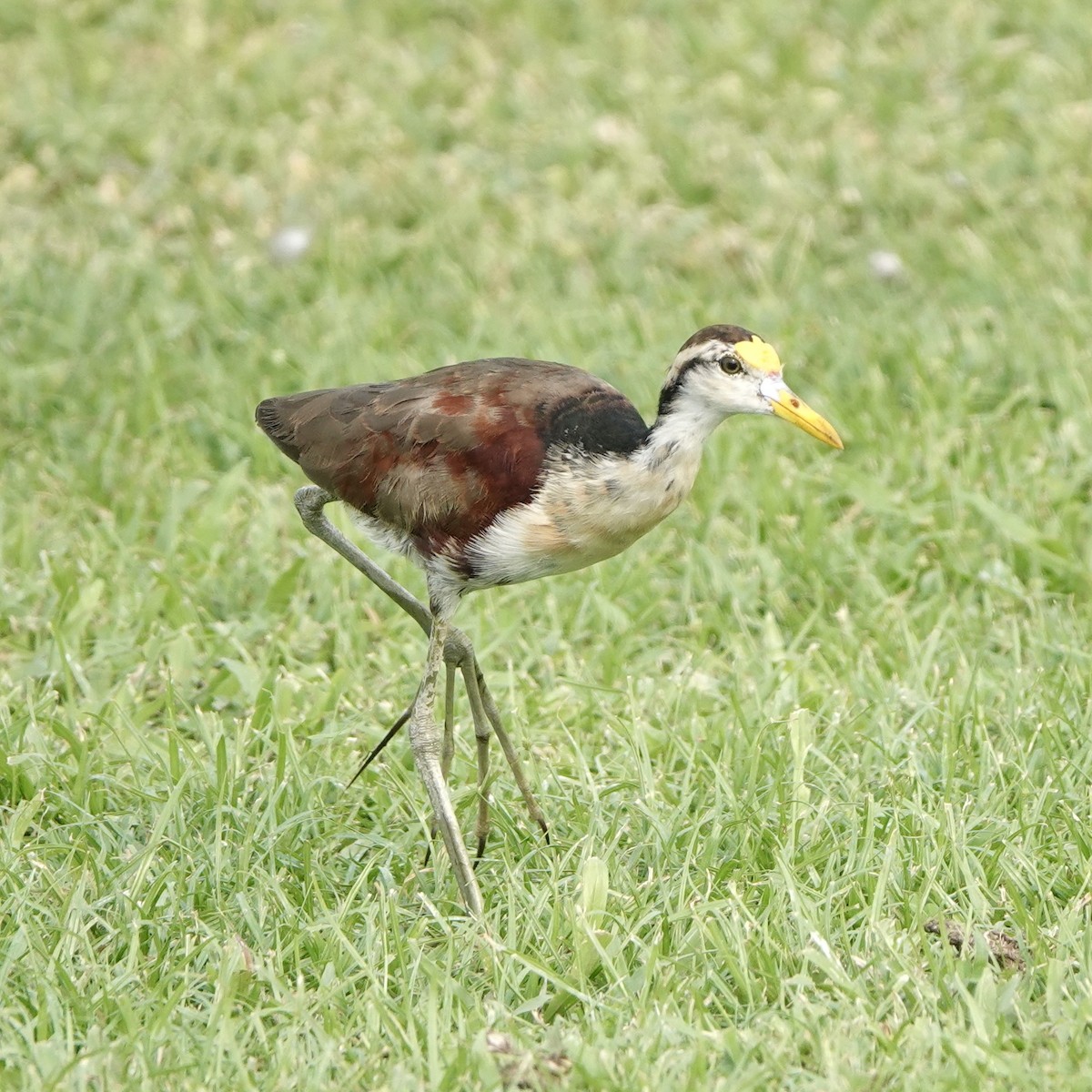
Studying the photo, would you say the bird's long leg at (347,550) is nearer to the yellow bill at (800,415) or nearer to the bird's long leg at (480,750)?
the bird's long leg at (480,750)

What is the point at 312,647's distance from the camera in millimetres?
5320

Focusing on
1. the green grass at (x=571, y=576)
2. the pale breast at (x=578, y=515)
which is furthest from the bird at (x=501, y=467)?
the green grass at (x=571, y=576)

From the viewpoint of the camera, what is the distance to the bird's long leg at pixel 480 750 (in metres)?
4.23

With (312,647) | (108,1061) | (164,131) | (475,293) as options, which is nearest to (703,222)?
(475,293)

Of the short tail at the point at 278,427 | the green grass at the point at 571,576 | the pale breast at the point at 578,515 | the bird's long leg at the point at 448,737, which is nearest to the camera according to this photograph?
the green grass at the point at 571,576

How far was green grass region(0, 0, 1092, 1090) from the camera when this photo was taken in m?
A: 3.66

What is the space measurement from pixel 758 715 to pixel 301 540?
5.99ft

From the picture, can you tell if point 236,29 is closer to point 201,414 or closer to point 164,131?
point 164,131

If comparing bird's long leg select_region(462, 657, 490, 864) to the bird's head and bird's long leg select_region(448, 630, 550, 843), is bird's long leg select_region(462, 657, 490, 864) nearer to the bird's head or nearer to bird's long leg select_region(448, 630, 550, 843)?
bird's long leg select_region(448, 630, 550, 843)

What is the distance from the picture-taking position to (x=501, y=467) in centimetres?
407

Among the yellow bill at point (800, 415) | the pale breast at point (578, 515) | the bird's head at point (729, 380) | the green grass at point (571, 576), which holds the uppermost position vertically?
the bird's head at point (729, 380)

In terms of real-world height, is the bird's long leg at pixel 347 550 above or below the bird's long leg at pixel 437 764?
above

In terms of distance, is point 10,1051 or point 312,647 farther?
point 312,647

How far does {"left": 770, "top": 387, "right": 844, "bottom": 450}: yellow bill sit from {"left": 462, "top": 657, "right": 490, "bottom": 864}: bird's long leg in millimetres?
947
